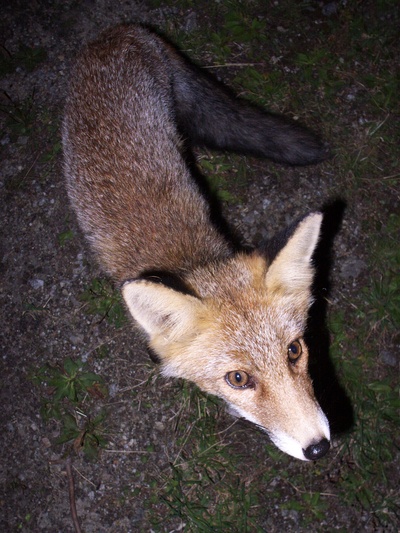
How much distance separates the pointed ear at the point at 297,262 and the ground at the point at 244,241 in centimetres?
149

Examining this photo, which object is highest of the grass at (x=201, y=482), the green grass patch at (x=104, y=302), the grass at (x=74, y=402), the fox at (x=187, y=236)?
the fox at (x=187, y=236)

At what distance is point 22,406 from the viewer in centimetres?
389

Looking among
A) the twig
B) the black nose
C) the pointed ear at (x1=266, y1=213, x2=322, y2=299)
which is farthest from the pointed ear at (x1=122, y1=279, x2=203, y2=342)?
the twig

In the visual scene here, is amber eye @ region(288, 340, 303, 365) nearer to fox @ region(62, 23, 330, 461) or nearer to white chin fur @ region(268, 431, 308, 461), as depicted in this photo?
fox @ region(62, 23, 330, 461)

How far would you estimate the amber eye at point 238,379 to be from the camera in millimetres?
2447

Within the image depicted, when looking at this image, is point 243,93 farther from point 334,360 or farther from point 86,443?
point 86,443

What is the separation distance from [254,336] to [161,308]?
0.51m

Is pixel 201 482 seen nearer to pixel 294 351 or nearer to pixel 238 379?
pixel 238 379

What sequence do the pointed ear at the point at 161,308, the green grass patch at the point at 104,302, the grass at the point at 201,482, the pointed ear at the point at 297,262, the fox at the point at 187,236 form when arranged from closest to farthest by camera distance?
the pointed ear at the point at 161,308 → the pointed ear at the point at 297,262 → the fox at the point at 187,236 → the grass at the point at 201,482 → the green grass patch at the point at 104,302

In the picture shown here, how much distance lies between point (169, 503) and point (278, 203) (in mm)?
2596

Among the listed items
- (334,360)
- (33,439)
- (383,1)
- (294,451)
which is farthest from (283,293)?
(383,1)

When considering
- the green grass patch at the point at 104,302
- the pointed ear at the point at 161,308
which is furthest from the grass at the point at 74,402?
the pointed ear at the point at 161,308

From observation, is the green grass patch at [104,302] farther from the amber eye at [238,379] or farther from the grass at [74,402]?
the amber eye at [238,379]

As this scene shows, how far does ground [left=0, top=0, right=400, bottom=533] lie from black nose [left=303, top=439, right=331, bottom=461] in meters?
1.45
